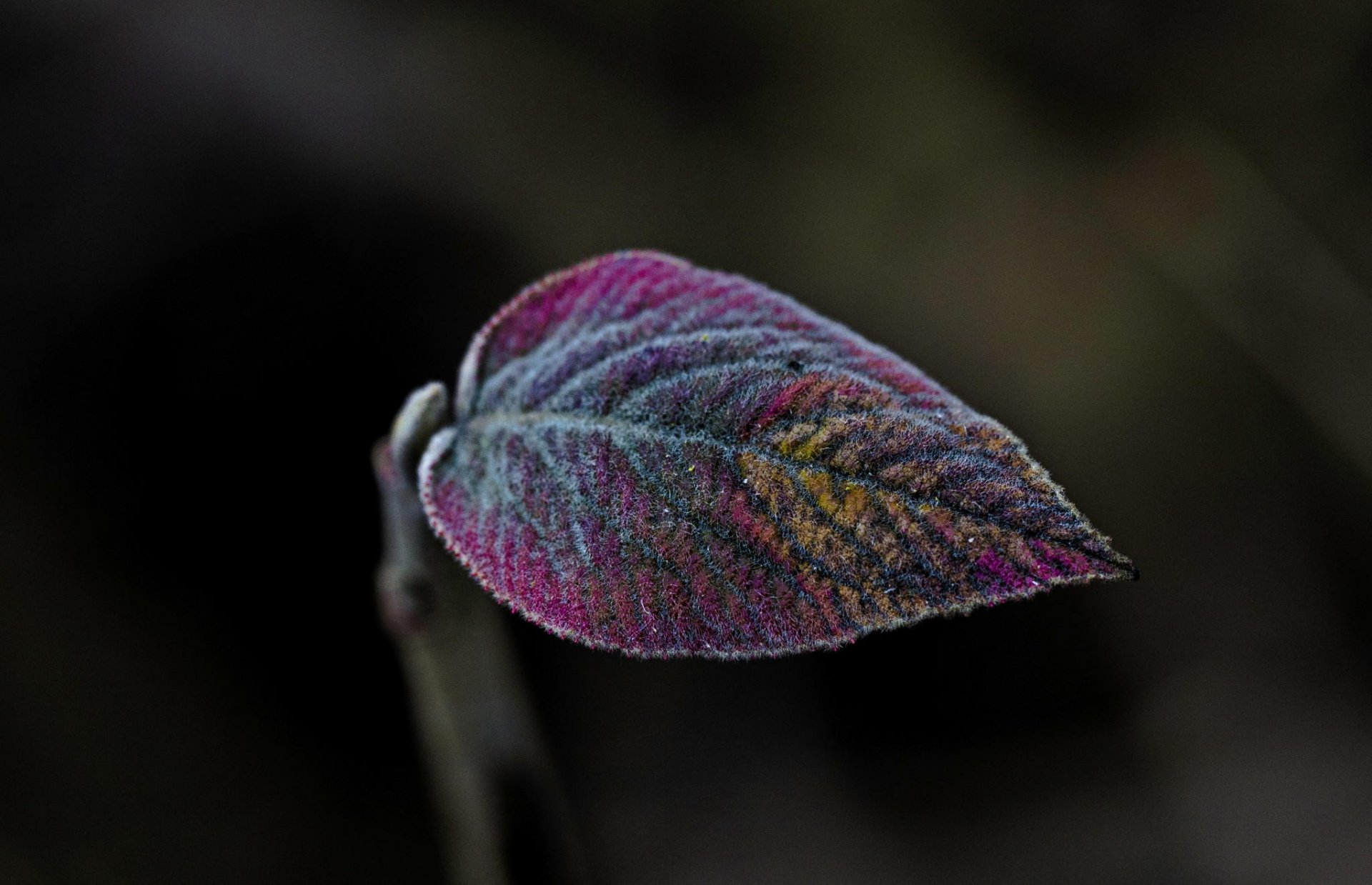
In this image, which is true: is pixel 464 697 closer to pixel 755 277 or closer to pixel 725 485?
pixel 725 485

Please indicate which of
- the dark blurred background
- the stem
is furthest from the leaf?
the dark blurred background

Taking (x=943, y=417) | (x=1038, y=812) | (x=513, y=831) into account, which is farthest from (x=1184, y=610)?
(x=943, y=417)

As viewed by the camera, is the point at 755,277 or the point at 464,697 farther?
the point at 755,277

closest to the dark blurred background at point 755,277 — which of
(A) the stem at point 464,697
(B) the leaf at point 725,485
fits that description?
(A) the stem at point 464,697

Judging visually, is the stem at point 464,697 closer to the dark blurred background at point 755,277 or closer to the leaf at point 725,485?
the leaf at point 725,485

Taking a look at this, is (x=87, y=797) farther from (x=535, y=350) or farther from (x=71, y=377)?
(x=535, y=350)

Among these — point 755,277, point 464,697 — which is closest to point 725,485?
point 464,697
